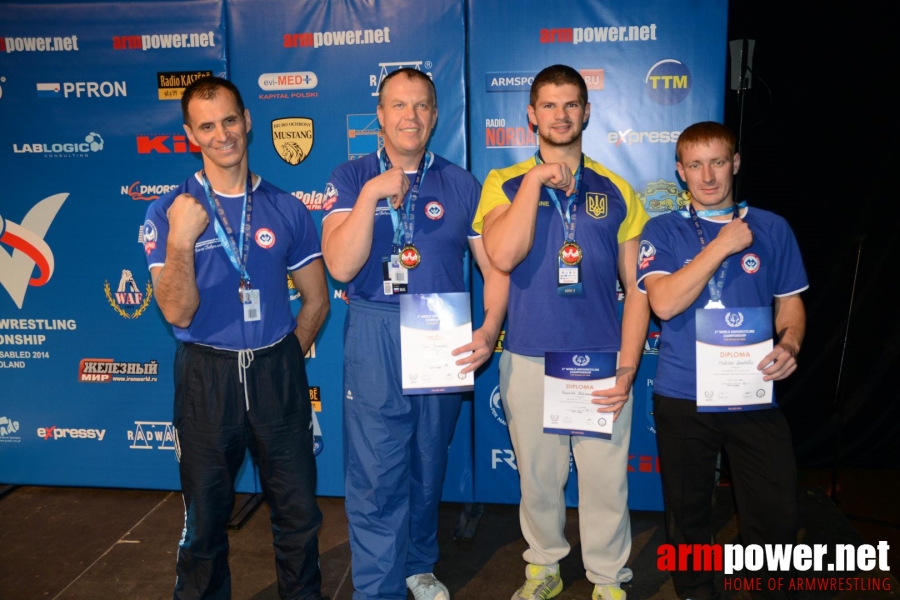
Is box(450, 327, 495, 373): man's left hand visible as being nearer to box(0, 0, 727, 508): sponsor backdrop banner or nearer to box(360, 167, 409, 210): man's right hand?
box(360, 167, 409, 210): man's right hand

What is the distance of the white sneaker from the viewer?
2.82 metres

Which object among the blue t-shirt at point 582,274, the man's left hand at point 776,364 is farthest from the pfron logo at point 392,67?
the man's left hand at point 776,364

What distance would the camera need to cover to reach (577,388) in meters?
2.55

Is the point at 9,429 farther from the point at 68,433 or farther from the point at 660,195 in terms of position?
the point at 660,195

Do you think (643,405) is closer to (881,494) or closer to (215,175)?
(881,494)

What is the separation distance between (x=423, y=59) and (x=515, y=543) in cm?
254

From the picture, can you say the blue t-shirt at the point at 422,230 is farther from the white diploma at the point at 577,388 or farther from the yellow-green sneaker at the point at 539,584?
the yellow-green sneaker at the point at 539,584

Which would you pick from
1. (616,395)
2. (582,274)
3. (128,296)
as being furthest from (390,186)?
(128,296)

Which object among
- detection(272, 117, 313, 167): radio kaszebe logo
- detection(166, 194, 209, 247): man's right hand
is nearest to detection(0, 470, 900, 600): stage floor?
detection(166, 194, 209, 247): man's right hand

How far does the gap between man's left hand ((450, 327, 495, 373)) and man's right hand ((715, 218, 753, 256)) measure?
91cm

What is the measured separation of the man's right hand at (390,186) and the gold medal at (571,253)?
0.65 m

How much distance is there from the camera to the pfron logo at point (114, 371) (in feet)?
12.8

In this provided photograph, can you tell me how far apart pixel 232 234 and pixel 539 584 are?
1.91 m

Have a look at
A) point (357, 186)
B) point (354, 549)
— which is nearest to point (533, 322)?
point (357, 186)
